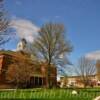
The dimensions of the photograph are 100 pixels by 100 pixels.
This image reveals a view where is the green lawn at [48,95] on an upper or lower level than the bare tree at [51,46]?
lower

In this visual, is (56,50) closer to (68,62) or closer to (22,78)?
(68,62)

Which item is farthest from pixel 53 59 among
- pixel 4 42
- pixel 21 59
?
pixel 4 42

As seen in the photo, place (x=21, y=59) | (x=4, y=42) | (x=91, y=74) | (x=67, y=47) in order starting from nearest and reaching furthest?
(x=4, y=42) < (x=67, y=47) < (x=21, y=59) < (x=91, y=74)

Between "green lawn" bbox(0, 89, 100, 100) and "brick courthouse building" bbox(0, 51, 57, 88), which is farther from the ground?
"brick courthouse building" bbox(0, 51, 57, 88)

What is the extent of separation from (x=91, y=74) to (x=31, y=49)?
40.0 meters

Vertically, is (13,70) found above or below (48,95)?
above

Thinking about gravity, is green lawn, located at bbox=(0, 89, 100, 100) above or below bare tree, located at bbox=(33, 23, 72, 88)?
below

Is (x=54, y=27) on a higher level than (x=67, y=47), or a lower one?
higher

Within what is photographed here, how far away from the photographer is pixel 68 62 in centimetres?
4688

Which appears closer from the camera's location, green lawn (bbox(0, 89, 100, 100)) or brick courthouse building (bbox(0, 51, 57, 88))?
green lawn (bbox(0, 89, 100, 100))

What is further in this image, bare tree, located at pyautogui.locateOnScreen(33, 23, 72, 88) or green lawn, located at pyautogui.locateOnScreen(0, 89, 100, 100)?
bare tree, located at pyautogui.locateOnScreen(33, 23, 72, 88)

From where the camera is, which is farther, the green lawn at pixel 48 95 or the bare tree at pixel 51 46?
the bare tree at pixel 51 46

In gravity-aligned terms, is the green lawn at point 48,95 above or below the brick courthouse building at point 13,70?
below

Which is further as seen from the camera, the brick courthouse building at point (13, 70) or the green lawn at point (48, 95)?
the brick courthouse building at point (13, 70)
